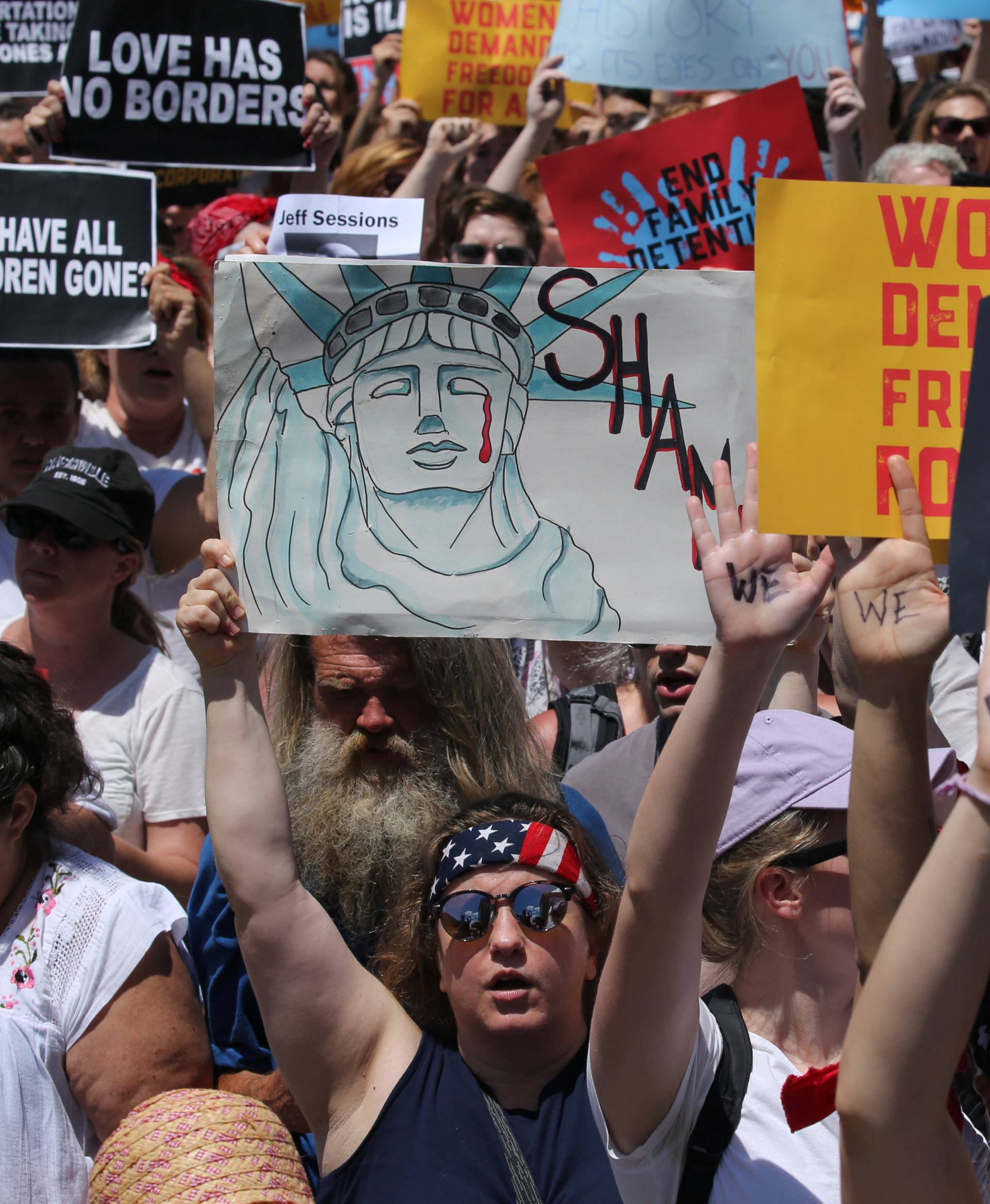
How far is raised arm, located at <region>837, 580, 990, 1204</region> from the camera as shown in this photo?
136 cm

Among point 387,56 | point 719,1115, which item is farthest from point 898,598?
point 387,56

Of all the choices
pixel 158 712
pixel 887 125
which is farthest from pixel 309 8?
pixel 158 712

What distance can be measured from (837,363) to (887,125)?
4.72 metres

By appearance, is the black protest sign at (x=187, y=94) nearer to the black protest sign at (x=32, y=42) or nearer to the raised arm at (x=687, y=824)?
the black protest sign at (x=32, y=42)

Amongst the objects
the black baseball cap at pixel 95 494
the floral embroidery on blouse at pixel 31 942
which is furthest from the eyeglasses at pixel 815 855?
the black baseball cap at pixel 95 494

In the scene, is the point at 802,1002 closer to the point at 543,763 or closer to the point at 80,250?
the point at 543,763

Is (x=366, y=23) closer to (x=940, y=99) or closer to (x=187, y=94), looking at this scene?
(x=187, y=94)

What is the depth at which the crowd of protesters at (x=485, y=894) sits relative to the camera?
1.66m

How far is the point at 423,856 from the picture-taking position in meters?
2.40

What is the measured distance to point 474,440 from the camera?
2.21 m

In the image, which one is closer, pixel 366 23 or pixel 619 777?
pixel 619 777

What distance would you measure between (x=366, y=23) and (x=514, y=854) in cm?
597

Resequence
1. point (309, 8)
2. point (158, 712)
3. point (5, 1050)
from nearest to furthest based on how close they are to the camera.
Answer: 1. point (5, 1050)
2. point (158, 712)
3. point (309, 8)

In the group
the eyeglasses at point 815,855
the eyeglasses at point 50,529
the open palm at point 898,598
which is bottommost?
the eyeglasses at point 815,855
